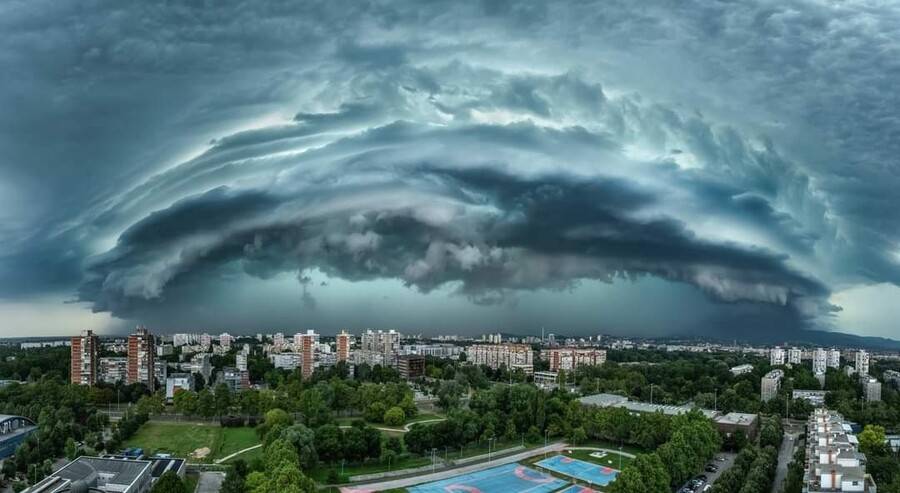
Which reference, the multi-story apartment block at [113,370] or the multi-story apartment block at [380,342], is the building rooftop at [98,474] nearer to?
the multi-story apartment block at [113,370]

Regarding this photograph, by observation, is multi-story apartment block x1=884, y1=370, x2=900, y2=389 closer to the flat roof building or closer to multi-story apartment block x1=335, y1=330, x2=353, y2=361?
multi-story apartment block x1=335, y1=330, x2=353, y2=361

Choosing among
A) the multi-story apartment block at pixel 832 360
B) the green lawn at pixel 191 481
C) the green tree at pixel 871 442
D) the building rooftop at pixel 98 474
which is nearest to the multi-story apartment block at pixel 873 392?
the green tree at pixel 871 442

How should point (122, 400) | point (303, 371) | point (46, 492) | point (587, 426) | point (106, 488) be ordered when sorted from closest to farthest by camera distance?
point (46, 492)
point (106, 488)
point (587, 426)
point (122, 400)
point (303, 371)

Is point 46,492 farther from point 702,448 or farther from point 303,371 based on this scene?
point 303,371

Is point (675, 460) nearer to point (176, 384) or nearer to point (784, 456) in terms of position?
point (784, 456)

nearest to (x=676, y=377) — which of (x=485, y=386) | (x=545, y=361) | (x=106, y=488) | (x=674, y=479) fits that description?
(x=485, y=386)

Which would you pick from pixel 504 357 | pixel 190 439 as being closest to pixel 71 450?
pixel 190 439
